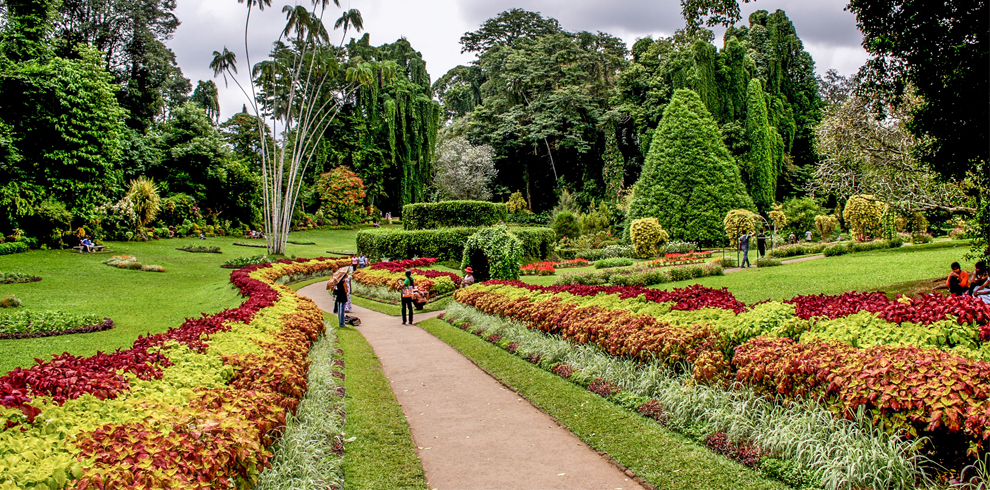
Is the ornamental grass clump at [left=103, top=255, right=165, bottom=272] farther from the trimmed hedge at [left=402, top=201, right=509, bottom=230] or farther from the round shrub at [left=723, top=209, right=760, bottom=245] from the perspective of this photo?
the round shrub at [left=723, top=209, right=760, bottom=245]

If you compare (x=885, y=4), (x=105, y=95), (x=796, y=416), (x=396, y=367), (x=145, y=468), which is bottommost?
(x=396, y=367)

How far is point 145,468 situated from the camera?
3006mm

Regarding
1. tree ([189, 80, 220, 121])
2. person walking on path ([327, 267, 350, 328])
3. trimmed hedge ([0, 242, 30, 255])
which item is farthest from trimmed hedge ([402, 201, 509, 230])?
tree ([189, 80, 220, 121])

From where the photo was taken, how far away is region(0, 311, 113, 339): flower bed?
8469 mm

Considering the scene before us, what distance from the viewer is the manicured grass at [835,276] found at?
11180mm

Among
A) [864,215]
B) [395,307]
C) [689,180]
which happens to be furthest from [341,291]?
[689,180]

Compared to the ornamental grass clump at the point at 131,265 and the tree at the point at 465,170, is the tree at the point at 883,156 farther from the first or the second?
the tree at the point at 465,170

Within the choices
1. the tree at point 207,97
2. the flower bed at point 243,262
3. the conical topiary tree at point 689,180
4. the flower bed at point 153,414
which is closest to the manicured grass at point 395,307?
the flower bed at point 243,262

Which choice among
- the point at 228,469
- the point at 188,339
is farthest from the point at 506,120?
the point at 228,469

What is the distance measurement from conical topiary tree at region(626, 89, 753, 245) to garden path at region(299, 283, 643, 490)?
2264cm

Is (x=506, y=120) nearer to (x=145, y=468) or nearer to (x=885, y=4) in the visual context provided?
(x=885, y=4)

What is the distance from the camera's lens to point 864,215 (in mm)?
22609

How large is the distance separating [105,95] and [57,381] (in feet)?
81.2

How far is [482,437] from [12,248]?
21.8 meters
